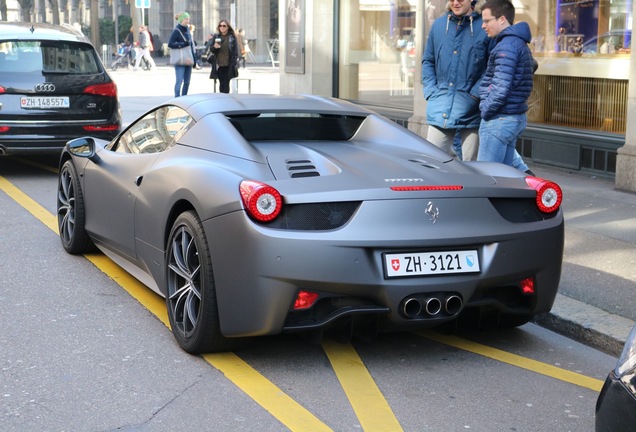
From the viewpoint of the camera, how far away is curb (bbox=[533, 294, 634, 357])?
218 inches

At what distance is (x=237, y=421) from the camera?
4391 mm

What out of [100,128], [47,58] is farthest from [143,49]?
[100,128]

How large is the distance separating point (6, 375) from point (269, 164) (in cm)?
157

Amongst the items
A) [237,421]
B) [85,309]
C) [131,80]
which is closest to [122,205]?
[85,309]

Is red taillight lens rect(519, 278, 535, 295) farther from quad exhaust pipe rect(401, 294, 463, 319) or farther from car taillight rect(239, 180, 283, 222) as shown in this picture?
car taillight rect(239, 180, 283, 222)

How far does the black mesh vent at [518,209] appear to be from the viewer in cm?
518

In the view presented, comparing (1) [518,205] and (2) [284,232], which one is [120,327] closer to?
(2) [284,232]

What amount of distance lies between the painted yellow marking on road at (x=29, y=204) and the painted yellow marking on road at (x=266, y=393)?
13.0 feet

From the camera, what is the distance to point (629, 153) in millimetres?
10531

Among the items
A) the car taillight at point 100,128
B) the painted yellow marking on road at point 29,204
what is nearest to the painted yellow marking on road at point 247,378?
the painted yellow marking on road at point 29,204

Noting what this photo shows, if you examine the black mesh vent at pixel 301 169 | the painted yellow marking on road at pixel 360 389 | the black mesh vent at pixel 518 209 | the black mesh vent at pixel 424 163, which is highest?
the black mesh vent at pixel 301 169

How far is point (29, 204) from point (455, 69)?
4368 mm

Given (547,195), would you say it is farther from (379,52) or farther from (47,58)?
(379,52)

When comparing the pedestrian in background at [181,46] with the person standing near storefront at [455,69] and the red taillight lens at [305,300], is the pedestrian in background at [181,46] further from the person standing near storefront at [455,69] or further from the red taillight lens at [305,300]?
the red taillight lens at [305,300]
